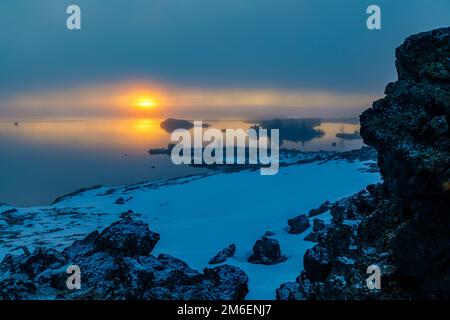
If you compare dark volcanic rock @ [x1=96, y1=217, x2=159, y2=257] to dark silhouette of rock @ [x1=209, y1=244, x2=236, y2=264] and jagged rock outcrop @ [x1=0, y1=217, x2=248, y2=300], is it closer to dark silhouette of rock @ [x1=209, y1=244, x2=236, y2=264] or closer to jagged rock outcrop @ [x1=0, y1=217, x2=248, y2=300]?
jagged rock outcrop @ [x1=0, y1=217, x2=248, y2=300]

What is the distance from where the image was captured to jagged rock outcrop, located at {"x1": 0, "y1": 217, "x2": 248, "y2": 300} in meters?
17.8

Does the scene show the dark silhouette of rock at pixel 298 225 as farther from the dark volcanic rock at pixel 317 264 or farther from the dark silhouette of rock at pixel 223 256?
the dark volcanic rock at pixel 317 264

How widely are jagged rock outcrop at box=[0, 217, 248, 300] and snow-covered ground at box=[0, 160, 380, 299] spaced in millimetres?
6206

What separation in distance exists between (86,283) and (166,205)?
8770 centimetres

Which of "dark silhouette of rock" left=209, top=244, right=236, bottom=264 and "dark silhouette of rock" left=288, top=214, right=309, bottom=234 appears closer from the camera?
"dark silhouette of rock" left=209, top=244, right=236, bottom=264

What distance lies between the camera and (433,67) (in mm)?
17062

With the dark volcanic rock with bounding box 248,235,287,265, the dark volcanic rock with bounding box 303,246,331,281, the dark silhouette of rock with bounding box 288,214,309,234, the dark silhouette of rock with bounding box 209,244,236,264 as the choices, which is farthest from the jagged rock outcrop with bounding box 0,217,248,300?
the dark silhouette of rock with bounding box 288,214,309,234

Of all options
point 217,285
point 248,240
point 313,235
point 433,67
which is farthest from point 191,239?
point 433,67

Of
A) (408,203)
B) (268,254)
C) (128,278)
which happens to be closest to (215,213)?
(268,254)

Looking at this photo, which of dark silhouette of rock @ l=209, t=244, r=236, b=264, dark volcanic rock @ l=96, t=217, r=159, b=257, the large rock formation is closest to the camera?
the large rock formation

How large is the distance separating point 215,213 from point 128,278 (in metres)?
72.4

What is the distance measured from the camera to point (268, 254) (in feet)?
137

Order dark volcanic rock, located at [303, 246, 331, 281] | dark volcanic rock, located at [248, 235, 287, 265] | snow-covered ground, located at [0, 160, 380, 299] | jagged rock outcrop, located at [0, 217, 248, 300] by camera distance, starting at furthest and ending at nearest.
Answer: snow-covered ground, located at [0, 160, 380, 299] < dark volcanic rock, located at [248, 235, 287, 265] < dark volcanic rock, located at [303, 246, 331, 281] < jagged rock outcrop, located at [0, 217, 248, 300]
